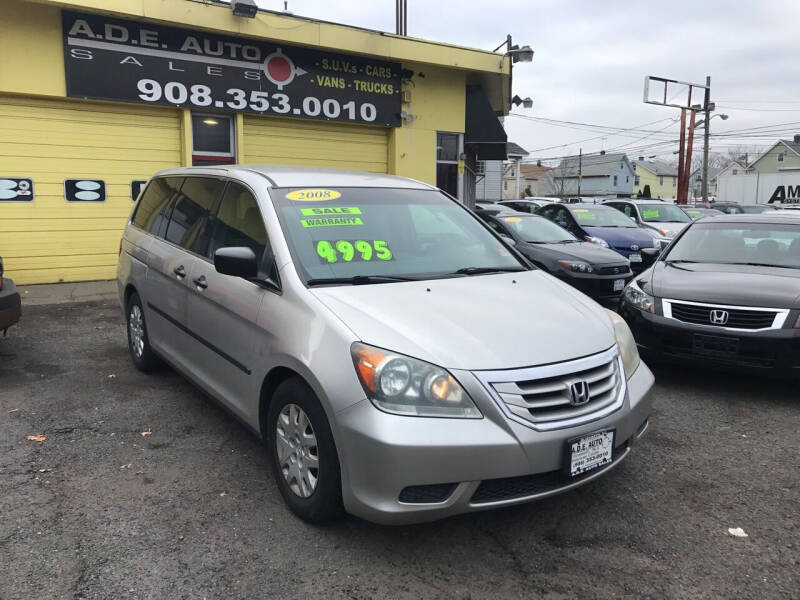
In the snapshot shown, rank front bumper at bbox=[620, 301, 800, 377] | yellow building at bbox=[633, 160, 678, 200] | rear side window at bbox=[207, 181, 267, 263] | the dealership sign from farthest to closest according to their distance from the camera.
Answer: yellow building at bbox=[633, 160, 678, 200] → the dealership sign → front bumper at bbox=[620, 301, 800, 377] → rear side window at bbox=[207, 181, 267, 263]

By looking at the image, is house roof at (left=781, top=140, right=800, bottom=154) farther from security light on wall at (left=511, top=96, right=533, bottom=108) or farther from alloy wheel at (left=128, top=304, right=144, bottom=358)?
alloy wheel at (left=128, top=304, right=144, bottom=358)

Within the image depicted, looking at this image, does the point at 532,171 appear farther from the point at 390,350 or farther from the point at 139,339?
the point at 390,350

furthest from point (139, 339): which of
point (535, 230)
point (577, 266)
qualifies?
point (535, 230)

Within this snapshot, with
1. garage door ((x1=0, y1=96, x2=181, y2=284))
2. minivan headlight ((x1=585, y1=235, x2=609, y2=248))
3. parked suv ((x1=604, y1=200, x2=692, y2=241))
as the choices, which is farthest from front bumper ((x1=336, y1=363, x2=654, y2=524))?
parked suv ((x1=604, y1=200, x2=692, y2=241))

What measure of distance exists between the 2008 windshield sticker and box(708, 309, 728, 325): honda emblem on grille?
10.2ft

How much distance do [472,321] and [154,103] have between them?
27.7 ft

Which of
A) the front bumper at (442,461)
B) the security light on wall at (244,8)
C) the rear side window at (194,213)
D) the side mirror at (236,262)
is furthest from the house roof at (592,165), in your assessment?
the front bumper at (442,461)

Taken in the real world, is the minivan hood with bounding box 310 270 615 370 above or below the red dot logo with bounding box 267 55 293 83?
below

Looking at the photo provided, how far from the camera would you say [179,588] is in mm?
2645

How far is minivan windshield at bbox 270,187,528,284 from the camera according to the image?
3512 millimetres

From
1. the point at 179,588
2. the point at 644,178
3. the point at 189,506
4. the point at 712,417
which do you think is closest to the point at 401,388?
the point at 179,588

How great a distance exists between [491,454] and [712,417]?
2.77 m

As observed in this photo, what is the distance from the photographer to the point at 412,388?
8.89 feet

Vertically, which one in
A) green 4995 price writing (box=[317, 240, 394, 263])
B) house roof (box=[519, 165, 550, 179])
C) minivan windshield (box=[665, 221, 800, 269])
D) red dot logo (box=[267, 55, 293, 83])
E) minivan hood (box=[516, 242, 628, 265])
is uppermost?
house roof (box=[519, 165, 550, 179])
